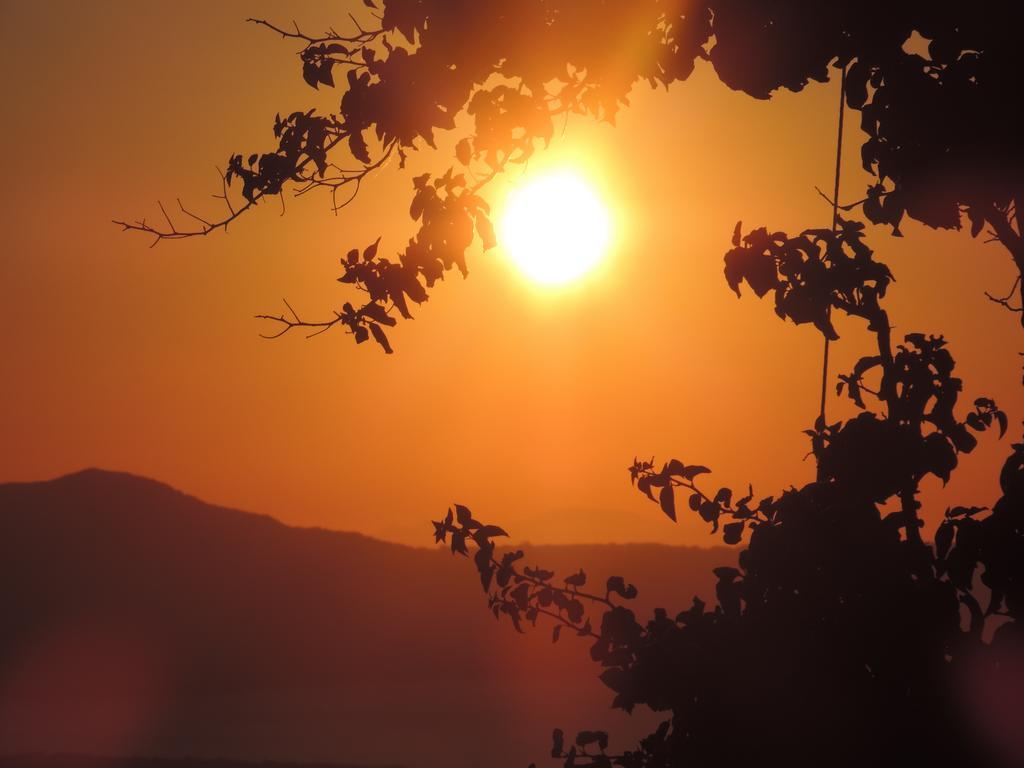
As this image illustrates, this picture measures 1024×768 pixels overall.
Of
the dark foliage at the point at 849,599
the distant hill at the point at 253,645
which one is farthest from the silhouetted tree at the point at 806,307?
the distant hill at the point at 253,645

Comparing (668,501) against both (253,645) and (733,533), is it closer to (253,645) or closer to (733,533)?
(733,533)

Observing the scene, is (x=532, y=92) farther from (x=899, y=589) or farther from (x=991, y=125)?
(x=899, y=589)

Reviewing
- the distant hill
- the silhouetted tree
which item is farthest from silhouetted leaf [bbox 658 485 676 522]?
the distant hill

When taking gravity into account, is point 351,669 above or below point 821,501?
above

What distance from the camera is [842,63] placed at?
4492 millimetres

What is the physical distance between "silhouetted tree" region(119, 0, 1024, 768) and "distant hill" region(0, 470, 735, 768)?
9.98 meters

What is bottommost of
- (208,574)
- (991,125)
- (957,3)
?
(991,125)

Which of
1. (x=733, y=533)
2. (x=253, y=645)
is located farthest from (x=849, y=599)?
(x=253, y=645)

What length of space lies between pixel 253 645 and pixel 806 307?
106 feet

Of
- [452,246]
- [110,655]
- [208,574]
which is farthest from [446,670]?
[452,246]

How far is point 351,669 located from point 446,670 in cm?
351

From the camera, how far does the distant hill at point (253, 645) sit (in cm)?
2373

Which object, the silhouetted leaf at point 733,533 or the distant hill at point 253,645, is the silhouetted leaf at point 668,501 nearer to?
the silhouetted leaf at point 733,533

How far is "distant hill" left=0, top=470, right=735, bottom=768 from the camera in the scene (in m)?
23.7
